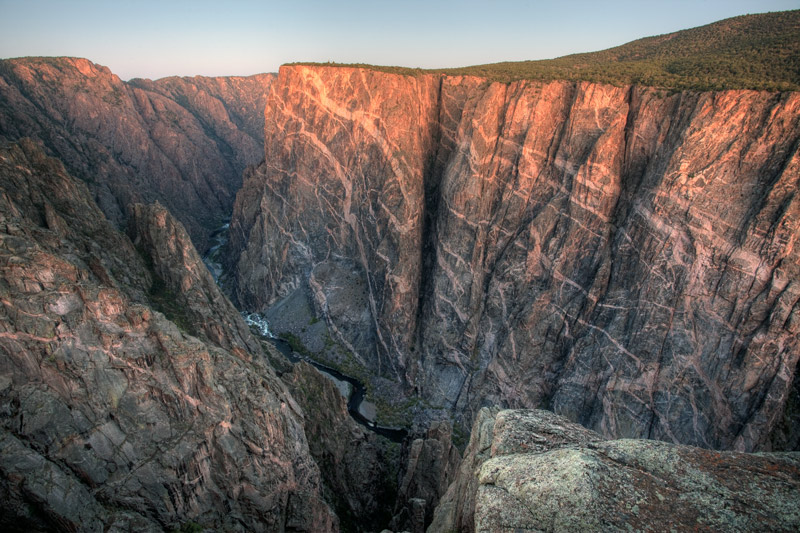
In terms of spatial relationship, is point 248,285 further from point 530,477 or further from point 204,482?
point 530,477

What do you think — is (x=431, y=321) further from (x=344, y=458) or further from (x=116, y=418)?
(x=116, y=418)

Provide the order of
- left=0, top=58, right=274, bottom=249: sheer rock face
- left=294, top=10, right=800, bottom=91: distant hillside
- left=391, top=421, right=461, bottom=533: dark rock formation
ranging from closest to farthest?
left=391, top=421, right=461, bottom=533: dark rock formation → left=294, top=10, right=800, bottom=91: distant hillside → left=0, top=58, right=274, bottom=249: sheer rock face

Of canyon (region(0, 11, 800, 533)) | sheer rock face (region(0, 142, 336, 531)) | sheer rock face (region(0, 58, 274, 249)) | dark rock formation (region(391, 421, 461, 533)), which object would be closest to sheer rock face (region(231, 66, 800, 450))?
canyon (region(0, 11, 800, 533))

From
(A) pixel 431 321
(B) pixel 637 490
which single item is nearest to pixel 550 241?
(A) pixel 431 321

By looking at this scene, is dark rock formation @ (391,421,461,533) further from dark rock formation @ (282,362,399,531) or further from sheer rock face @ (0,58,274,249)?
sheer rock face @ (0,58,274,249)

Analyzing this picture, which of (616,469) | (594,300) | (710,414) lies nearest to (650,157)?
(594,300)

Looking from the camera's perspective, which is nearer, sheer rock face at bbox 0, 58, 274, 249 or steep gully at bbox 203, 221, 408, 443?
steep gully at bbox 203, 221, 408, 443
